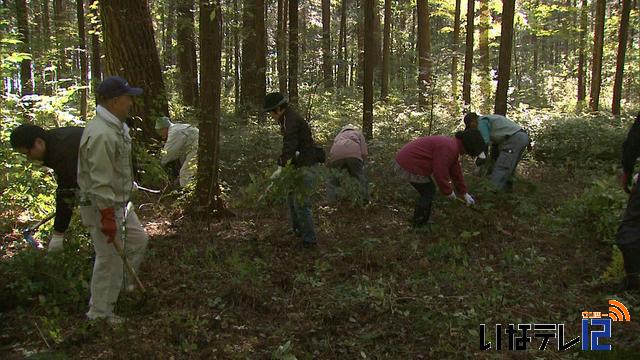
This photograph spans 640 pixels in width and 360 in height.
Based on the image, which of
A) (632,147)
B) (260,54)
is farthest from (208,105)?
(260,54)

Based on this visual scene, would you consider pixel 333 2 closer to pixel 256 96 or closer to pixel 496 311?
pixel 256 96

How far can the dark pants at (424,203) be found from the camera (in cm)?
705

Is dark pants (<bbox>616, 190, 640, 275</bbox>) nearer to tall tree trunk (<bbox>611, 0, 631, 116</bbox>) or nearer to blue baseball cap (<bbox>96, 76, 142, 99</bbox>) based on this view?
blue baseball cap (<bbox>96, 76, 142, 99</bbox>)

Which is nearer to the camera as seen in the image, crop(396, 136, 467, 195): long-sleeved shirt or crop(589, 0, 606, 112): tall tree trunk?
crop(396, 136, 467, 195): long-sleeved shirt

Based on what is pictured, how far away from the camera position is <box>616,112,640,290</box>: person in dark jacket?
4.73m

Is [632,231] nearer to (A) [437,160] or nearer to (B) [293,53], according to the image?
(A) [437,160]

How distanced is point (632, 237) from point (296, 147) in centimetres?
384

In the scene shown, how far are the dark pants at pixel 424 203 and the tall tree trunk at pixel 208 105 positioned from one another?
117 inches

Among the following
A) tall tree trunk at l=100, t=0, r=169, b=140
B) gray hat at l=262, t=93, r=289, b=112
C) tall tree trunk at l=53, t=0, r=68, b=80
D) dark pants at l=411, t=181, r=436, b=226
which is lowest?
dark pants at l=411, t=181, r=436, b=226

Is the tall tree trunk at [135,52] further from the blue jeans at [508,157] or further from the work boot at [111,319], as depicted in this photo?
the blue jeans at [508,157]

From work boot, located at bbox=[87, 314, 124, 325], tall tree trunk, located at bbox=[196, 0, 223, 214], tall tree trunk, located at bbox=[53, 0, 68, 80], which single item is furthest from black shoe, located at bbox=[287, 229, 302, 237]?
tall tree trunk, located at bbox=[53, 0, 68, 80]

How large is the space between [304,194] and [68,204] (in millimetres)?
2538

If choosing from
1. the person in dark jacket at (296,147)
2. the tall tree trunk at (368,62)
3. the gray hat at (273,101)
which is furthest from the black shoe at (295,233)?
the tall tree trunk at (368,62)

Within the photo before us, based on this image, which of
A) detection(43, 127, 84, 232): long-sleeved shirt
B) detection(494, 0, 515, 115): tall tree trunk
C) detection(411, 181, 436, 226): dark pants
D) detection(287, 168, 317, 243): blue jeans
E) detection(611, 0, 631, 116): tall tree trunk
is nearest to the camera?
detection(43, 127, 84, 232): long-sleeved shirt
